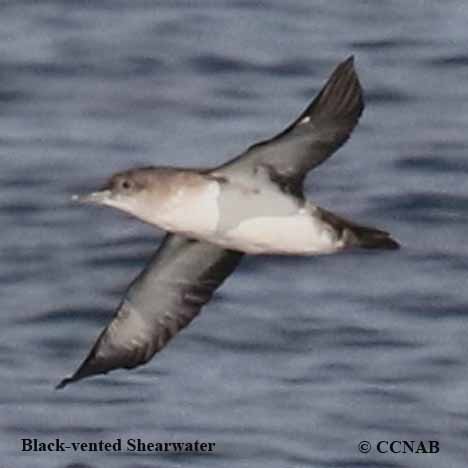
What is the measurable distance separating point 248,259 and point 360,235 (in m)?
4.34

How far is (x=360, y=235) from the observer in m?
6.93

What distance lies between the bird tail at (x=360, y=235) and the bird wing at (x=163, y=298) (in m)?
0.83

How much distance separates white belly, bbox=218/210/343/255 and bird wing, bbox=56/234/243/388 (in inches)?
29.9

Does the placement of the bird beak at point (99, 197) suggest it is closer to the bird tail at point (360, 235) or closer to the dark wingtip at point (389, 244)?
the bird tail at point (360, 235)

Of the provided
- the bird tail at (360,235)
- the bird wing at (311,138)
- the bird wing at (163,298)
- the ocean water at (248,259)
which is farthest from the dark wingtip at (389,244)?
the ocean water at (248,259)

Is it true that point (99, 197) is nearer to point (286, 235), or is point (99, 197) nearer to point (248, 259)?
point (286, 235)

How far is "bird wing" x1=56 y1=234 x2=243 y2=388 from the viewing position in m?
7.71

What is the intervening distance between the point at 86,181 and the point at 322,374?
7.26 feet


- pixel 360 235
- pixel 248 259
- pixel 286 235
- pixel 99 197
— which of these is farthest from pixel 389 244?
pixel 248 259

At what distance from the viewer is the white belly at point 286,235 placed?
272 inches

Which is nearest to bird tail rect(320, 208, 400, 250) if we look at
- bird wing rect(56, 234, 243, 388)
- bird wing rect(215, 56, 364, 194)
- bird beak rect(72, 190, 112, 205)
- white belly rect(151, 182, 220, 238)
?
bird wing rect(215, 56, 364, 194)

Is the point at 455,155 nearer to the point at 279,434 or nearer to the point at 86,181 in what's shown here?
the point at 86,181

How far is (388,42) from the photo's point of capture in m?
14.2

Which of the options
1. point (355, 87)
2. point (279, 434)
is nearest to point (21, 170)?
point (279, 434)
